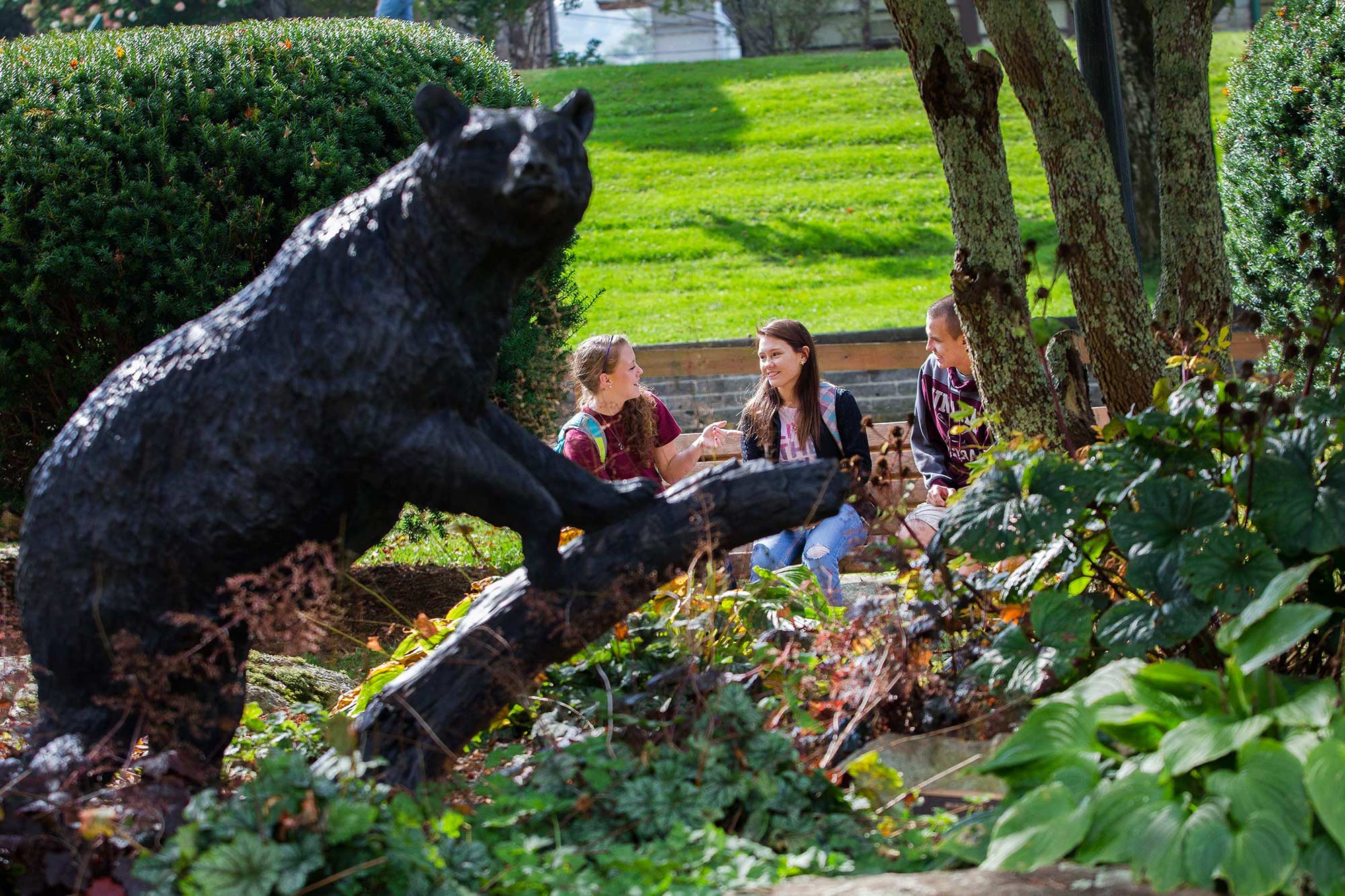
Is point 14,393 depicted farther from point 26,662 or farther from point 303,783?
point 303,783

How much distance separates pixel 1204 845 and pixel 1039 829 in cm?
31

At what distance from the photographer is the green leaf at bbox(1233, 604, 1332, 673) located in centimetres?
268

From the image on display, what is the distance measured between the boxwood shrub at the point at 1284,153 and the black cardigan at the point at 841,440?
2.75m

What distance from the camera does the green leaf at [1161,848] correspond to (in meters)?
2.41

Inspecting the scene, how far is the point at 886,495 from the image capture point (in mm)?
3721

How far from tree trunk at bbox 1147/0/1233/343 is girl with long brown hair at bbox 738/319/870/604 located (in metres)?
1.44

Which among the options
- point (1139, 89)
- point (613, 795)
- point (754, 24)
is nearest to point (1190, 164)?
point (613, 795)

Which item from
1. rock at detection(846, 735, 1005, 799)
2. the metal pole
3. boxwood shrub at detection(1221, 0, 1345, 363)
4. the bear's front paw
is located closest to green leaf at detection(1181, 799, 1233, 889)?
rock at detection(846, 735, 1005, 799)

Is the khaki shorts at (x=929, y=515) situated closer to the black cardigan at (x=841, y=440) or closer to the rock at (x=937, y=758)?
the black cardigan at (x=841, y=440)

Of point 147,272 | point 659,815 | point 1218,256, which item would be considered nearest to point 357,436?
point 659,815

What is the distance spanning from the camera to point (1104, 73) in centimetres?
564

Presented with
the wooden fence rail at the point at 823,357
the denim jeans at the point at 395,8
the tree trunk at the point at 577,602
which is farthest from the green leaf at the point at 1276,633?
the denim jeans at the point at 395,8

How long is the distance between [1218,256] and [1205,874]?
342 cm

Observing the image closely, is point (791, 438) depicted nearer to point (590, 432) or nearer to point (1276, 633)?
point (590, 432)
